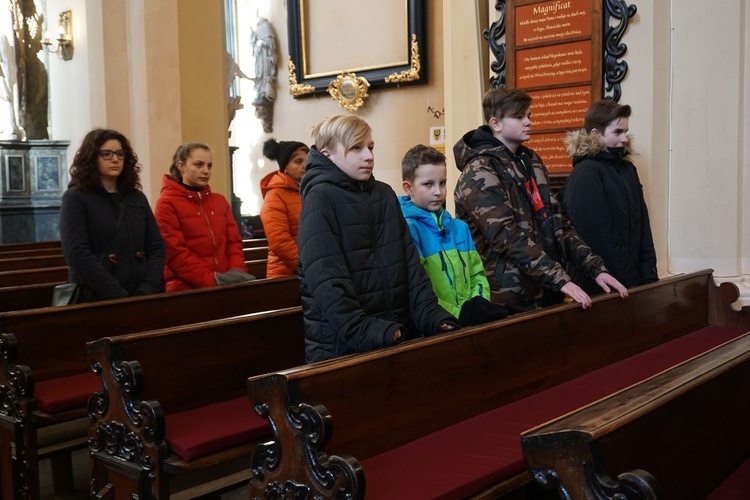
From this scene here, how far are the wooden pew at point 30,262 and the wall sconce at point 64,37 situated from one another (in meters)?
3.33

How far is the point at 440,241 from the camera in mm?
3080

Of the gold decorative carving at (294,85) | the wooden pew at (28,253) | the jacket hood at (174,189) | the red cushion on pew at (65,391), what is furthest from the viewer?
the gold decorative carving at (294,85)

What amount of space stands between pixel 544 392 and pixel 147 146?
193 inches

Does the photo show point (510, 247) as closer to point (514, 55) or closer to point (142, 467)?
point (142, 467)

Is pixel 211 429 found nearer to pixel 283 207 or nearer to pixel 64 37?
pixel 283 207

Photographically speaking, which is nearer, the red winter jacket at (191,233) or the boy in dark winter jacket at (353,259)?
the boy in dark winter jacket at (353,259)

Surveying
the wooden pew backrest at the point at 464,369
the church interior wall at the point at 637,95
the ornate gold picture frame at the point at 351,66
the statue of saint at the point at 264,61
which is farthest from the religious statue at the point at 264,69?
the wooden pew backrest at the point at 464,369

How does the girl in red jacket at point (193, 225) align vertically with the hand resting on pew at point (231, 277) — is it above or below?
above

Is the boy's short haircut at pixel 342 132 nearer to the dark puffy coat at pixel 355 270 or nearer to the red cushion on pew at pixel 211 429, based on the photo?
the dark puffy coat at pixel 355 270

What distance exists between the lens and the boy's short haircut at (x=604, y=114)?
3.98 m

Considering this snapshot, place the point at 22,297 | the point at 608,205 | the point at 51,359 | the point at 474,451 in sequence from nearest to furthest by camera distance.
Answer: the point at 474,451 < the point at 51,359 < the point at 608,205 < the point at 22,297

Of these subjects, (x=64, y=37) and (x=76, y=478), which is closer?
(x=76, y=478)

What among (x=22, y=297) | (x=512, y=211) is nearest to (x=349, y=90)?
(x=22, y=297)

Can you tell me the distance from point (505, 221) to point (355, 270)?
774 millimetres
